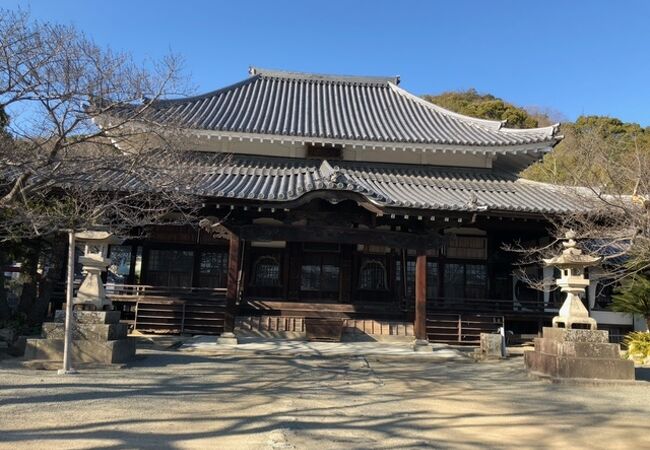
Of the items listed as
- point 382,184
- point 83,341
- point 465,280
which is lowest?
point 83,341

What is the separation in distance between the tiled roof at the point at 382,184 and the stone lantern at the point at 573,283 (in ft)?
8.67

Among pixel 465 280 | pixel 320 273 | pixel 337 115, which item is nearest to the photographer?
pixel 320 273

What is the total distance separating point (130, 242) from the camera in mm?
15148

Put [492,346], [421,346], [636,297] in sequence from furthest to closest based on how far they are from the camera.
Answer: [636,297] < [421,346] < [492,346]

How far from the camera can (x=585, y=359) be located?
341 inches

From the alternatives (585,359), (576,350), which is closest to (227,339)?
(576,350)

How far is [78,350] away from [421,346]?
287 inches

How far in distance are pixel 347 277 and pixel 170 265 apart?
5.43 meters

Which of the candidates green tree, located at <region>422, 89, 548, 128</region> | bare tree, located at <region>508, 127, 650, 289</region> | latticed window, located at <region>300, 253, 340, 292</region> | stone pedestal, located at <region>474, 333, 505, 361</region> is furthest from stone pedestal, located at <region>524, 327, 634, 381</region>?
green tree, located at <region>422, 89, 548, 128</region>

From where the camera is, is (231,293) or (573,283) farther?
(231,293)

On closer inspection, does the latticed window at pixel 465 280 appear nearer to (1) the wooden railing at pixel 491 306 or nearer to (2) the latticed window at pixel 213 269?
(1) the wooden railing at pixel 491 306

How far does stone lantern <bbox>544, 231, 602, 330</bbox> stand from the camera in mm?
9117

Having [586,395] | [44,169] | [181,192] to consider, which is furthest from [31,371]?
[586,395]

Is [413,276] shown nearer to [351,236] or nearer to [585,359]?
[351,236]
